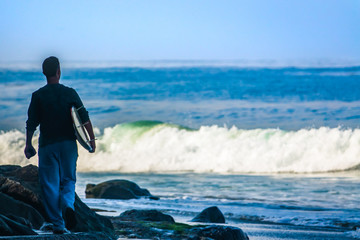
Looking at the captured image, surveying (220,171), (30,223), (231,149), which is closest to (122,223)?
(30,223)

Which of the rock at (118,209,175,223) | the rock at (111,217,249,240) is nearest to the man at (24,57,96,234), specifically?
the rock at (111,217,249,240)

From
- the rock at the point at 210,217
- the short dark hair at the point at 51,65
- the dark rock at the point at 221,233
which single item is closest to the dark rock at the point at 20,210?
the short dark hair at the point at 51,65

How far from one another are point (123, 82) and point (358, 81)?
1937cm

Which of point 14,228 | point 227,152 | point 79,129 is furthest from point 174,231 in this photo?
point 227,152

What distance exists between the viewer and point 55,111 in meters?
6.65

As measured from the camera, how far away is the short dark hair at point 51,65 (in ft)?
21.7

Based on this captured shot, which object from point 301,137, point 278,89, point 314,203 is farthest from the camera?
point 278,89

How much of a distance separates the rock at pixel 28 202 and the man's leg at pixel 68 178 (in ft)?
3.44

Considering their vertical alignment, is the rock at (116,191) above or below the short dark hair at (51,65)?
below

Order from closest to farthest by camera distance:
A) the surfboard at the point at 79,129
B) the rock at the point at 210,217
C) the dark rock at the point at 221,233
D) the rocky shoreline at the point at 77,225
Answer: the rocky shoreline at the point at 77,225, the surfboard at the point at 79,129, the dark rock at the point at 221,233, the rock at the point at 210,217

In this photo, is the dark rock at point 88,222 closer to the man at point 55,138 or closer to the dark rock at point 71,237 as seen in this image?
the man at point 55,138

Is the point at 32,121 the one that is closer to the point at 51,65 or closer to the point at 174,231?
the point at 51,65

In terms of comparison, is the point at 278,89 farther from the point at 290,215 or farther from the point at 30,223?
the point at 30,223

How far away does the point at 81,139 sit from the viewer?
6.64 metres
